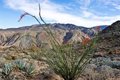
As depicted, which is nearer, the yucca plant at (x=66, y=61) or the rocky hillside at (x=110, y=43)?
the yucca plant at (x=66, y=61)

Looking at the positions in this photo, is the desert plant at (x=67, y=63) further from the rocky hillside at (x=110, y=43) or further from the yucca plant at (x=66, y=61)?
the rocky hillside at (x=110, y=43)

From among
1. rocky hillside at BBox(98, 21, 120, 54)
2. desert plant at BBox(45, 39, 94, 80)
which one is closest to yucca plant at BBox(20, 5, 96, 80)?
desert plant at BBox(45, 39, 94, 80)

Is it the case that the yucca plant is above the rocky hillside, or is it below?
above

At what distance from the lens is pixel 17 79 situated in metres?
9.18

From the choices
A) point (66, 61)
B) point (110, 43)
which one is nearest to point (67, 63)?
point (66, 61)

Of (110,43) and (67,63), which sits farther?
(110,43)

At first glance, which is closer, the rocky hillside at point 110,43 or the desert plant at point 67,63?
the desert plant at point 67,63

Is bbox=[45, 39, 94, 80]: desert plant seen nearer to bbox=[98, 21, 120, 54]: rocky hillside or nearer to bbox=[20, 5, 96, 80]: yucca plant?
bbox=[20, 5, 96, 80]: yucca plant

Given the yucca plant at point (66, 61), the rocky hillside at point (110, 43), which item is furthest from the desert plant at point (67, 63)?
the rocky hillside at point (110, 43)

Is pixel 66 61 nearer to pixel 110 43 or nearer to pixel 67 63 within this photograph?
pixel 67 63

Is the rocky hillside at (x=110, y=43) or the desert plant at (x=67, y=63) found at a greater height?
the desert plant at (x=67, y=63)

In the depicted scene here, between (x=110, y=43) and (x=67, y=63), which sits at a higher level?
(x=67, y=63)

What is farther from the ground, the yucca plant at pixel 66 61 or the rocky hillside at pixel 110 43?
A: the yucca plant at pixel 66 61

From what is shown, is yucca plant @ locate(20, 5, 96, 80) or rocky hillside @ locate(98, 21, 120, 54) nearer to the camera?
yucca plant @ locate(20, 5, 96, 80)
